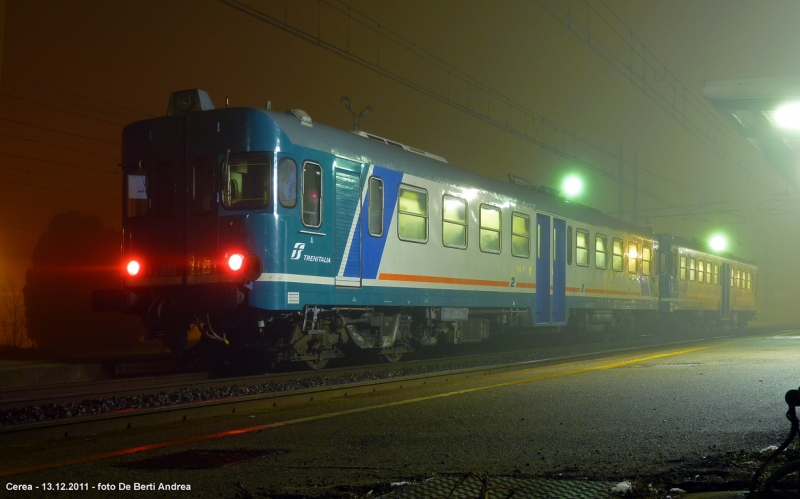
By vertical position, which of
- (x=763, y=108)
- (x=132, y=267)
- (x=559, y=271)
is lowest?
(x=132, y=267)

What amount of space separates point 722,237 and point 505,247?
27.7m

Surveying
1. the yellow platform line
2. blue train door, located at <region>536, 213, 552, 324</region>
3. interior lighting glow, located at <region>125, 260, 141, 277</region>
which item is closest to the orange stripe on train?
blue train door, located at <region>536, 213, 552, 324</region>

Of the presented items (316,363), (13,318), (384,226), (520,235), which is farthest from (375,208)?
(13,318)

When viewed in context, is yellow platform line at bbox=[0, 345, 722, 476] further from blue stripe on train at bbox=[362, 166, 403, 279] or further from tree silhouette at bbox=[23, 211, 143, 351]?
tree silhouette at bbox=[23, 211, 143, 351]

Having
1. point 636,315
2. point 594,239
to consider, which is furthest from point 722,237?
point 594,239

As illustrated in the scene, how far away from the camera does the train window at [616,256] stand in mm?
21250

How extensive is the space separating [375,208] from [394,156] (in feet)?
3.49

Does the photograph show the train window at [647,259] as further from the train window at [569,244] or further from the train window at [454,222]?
the train window at [454,222]

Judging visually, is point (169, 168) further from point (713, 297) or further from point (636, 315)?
point (713, 297)

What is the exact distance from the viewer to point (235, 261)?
32.6ft

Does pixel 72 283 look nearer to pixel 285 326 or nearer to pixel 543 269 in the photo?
pixel 543 269

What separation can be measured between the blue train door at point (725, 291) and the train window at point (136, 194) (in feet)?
95.8

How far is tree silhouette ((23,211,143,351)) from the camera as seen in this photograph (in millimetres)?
23406

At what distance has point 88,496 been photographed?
14.0 ft
